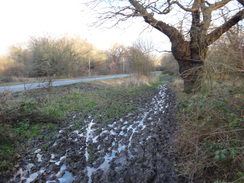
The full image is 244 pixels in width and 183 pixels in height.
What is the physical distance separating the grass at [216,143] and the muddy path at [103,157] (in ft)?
1.29

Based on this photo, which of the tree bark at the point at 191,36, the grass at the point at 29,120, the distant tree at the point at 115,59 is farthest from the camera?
the distant tree at the point at 115,59

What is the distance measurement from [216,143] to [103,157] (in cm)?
250

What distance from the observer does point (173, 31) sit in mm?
9031

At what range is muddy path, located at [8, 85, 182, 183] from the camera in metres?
3.36

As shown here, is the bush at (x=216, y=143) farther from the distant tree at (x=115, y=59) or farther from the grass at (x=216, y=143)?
the distant tree at (x=115, y=59)

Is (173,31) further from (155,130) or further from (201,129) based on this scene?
(201,129)

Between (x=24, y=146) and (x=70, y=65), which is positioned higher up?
(x=70, y=65)

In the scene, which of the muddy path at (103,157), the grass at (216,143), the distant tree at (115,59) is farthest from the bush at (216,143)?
the distant tree at (115,59)

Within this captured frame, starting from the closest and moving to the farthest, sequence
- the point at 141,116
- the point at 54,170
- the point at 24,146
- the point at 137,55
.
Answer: the point at 54,170 → the point at 24,146 → the point at 141,116 → the point at 137,55

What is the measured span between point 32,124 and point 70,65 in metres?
22.3

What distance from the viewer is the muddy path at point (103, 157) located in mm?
3359

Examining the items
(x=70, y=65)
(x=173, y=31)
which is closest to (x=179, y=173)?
(x=173, y=31)

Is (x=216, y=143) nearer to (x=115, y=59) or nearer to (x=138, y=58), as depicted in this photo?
(x=138, y=58)

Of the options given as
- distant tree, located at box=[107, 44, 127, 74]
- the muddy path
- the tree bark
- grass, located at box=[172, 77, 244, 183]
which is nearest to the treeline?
the tree bark
